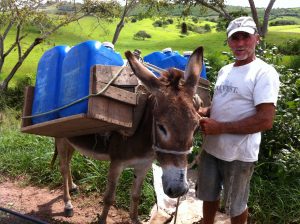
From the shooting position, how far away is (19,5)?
43.3 ft

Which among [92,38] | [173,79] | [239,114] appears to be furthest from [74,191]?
[92,38]

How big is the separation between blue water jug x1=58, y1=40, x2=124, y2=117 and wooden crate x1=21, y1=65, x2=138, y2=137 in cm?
15

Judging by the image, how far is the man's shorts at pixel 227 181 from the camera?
11.4ft

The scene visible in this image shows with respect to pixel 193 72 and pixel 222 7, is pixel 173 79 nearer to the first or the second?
pixel 193 72

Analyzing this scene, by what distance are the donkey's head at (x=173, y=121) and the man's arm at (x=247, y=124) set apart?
0.40 ft

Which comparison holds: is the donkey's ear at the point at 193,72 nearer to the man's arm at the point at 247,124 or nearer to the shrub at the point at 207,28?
the man's arm at the point at 247,124

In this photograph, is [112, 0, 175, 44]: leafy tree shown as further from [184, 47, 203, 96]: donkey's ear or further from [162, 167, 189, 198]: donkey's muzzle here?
[162, 167, 189, 198]: donkey's muzzle

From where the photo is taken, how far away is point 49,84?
430cm

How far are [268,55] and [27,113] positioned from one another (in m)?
3.52

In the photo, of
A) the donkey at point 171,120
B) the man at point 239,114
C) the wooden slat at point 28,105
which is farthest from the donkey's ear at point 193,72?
the wooden slat at point 28,105

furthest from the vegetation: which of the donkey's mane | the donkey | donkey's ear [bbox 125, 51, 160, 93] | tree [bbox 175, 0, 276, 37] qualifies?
tree [bbox 175, 0, 276, 37]

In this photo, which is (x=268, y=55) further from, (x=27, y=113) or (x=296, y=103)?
(x=27, y=113)

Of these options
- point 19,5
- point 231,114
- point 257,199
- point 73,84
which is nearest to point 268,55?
point 257,199

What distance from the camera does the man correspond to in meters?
3.26
